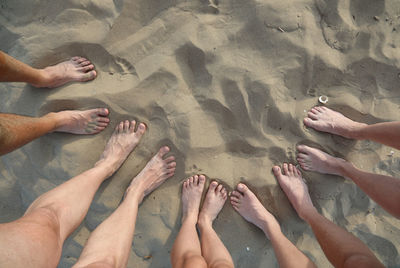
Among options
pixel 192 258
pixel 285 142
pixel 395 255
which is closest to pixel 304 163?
pixel 285 142

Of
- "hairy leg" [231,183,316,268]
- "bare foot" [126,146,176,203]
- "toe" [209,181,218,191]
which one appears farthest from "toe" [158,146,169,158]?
"hairy leg" [231,183,316,268]

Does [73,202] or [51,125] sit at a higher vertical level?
[51,125]

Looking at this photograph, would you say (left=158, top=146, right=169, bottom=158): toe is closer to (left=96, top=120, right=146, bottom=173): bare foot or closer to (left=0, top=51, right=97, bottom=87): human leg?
(left=96, top=120, right=146, bottom=173): bare foot

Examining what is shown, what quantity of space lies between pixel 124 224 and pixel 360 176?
1.43 m

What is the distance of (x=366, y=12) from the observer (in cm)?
183

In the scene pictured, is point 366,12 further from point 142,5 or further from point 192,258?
point 192,258

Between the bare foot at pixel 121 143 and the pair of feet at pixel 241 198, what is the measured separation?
46 cm

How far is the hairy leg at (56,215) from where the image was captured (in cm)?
96

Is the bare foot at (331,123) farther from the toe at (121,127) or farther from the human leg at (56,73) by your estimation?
the human leg at (56,73)

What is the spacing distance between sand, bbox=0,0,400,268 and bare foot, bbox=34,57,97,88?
0.06 metres

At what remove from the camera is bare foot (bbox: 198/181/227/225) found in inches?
70.9

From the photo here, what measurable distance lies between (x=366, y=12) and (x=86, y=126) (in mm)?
2096

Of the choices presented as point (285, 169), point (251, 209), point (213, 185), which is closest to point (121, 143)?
point (213, 185)

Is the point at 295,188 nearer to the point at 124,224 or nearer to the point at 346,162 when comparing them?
the point at 346,162
